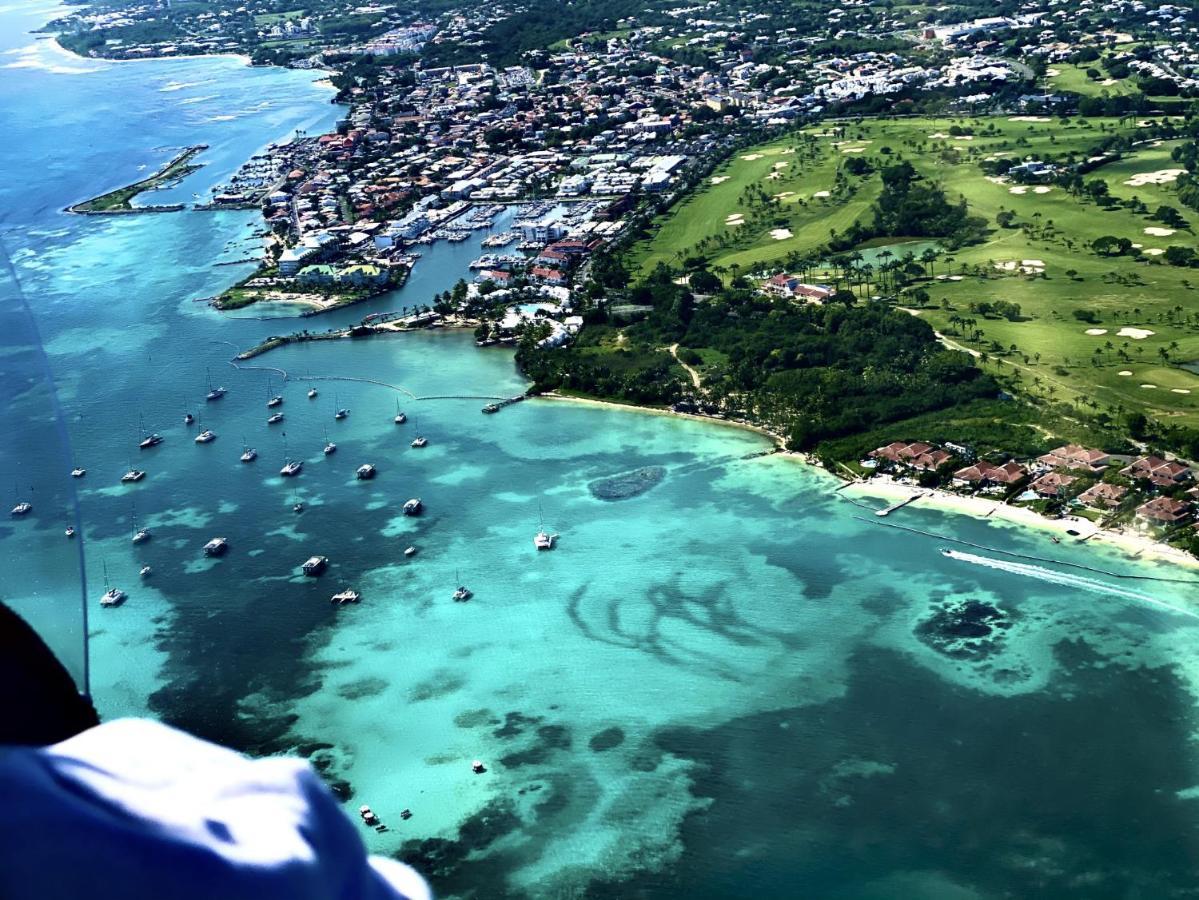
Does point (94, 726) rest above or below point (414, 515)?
above

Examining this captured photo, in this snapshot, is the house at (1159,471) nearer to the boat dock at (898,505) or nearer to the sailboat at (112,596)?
the boat dock at (898,505)

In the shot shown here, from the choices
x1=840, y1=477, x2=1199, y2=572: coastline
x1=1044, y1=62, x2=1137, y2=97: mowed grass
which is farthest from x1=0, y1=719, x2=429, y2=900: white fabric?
x1=1044, y1=62, x2=1137, y2=97: mowed grass

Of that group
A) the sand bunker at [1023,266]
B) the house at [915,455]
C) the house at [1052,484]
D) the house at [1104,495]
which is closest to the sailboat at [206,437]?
the house at [915,455]

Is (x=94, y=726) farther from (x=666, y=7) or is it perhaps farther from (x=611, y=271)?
(x=666, y=7)

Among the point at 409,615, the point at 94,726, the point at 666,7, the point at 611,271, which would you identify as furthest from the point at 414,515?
the point at 666,7

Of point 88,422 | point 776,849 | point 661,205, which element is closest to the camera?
point 776,849

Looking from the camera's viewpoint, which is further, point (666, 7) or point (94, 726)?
point (666, 7)
